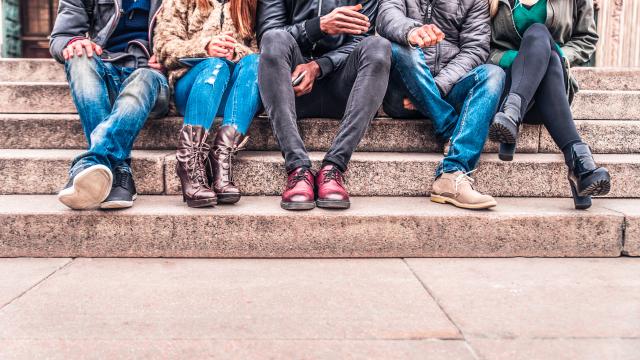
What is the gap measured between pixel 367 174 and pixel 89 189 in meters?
1.51

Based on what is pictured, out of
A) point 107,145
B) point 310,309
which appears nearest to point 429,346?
point 310,309

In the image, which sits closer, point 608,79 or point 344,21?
point 344,21

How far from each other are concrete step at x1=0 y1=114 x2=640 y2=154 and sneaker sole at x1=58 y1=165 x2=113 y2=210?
896mm

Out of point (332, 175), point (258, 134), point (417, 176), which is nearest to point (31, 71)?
point (258, 134)

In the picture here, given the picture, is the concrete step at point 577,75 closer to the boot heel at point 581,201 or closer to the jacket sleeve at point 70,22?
the jacket sleeve at point 70,22

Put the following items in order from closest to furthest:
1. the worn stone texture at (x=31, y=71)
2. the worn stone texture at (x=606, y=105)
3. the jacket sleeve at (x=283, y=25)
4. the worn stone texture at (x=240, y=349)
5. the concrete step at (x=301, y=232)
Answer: the worn stone texture at (x=240, y=349) → the concrete step at (x=301, y=232) → the jacket sleeve at (x=283, y=25) → the worn stone texture at (x=606, y=105) → the worn stone texture at (x=31, y=71)

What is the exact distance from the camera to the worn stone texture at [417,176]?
3.24m

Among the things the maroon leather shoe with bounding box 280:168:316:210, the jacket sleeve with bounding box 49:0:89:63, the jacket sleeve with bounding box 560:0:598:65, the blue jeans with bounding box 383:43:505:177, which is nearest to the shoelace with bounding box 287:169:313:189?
the maroon leather shoe with bounding box 280:168:316:210

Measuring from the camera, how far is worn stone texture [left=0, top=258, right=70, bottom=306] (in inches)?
89.5

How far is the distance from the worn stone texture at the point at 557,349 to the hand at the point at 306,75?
6.14ft

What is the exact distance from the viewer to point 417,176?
3.30 meters

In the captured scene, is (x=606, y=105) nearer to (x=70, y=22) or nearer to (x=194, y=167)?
(x=194, y=167)

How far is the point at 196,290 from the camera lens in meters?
2.33

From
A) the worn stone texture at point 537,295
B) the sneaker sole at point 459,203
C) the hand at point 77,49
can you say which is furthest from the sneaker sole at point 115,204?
the sneaker sole at point 459,203
